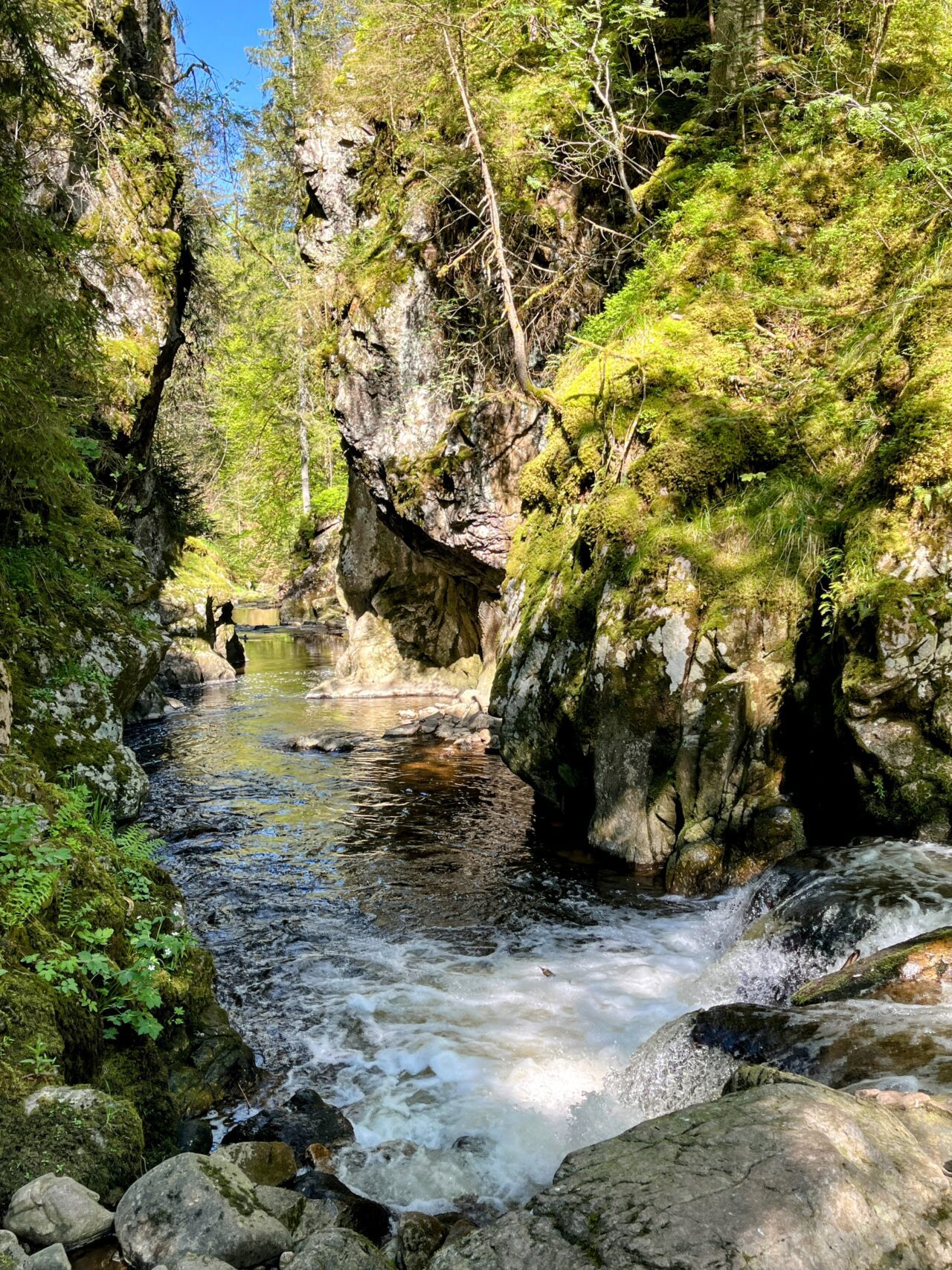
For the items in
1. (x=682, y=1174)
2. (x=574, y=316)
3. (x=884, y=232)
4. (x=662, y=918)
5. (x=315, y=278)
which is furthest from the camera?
(x=315, y=278)

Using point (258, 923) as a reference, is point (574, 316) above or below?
above

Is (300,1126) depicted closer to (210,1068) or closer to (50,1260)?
(210,1068)

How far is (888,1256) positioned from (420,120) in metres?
19.8

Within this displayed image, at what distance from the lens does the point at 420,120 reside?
55.3 ft

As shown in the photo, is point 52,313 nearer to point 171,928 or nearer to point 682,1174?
point 171,928

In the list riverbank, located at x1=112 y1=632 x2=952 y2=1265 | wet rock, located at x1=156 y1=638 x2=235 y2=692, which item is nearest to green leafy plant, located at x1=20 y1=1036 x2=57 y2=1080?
riverbank, located at x1=112 y1=632 x2=952 y2=1265

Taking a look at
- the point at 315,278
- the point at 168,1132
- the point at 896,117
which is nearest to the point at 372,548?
the point at 315,278

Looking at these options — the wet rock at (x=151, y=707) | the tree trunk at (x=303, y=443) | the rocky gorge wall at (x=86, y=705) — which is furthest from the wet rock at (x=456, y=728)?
the tree trunk at (x=303, y=443)

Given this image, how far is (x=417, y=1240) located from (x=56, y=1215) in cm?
143

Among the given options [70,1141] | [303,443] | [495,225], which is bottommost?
[70,1141]

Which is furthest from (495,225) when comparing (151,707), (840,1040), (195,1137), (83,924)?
(195,1137)

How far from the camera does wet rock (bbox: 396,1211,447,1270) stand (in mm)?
3152

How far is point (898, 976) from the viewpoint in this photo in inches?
170

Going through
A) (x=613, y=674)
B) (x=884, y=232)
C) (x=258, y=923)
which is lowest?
(x=258, y=923)
